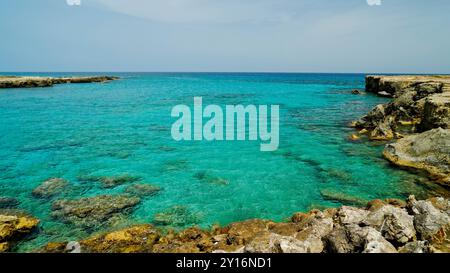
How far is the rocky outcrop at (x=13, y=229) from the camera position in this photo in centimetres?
959

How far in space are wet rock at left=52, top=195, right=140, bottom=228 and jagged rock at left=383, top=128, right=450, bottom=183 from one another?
13.6 metres

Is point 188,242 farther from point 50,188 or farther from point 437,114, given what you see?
point 437,114

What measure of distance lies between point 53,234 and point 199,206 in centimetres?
526

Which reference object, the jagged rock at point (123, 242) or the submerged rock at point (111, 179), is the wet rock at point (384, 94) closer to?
the submerged rock at point (111, 179)

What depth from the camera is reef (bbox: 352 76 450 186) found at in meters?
15.0

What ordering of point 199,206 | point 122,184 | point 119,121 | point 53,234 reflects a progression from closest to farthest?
1. point 53,234
2. point 199,206
3. point 122,184
4. point 119,121

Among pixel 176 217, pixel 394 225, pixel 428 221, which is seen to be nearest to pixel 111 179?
pixel 176 217

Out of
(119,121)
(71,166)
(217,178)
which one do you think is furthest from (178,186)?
(119,121)

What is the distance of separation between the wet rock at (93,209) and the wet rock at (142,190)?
0.53 m

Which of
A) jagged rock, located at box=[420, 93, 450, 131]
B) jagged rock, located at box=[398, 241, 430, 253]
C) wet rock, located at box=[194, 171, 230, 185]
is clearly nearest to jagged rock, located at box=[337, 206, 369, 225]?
jagged rock, located at box=[398, 241, 430, 253]
